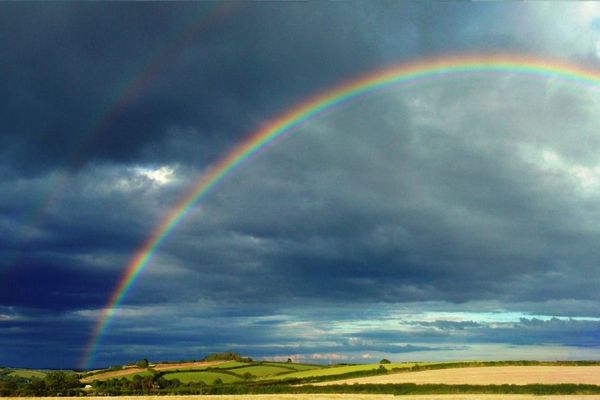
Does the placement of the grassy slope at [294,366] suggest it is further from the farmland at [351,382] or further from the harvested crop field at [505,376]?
the harvested crop field at [505,376]

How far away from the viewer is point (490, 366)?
122 m

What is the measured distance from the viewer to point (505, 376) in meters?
97.2

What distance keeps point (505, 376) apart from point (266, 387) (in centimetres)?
4262

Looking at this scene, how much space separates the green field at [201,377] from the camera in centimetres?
14471

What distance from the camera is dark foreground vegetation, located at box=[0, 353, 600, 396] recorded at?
270 ft

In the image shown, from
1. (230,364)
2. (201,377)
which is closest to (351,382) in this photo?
(201,377)

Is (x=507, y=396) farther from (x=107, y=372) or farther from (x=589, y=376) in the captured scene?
(x=107, y=372)

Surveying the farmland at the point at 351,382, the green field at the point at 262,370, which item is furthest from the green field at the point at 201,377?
the green field at the point at 262,370

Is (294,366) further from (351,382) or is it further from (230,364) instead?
(351,382)

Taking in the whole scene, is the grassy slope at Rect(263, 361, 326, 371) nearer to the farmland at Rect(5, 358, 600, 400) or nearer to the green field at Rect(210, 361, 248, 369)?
the farmland at Rect(5, 358, 600, 400)

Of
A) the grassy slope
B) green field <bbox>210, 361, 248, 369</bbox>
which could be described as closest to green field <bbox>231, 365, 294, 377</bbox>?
green field <bbox>210, 361, 248, 369</bbox>

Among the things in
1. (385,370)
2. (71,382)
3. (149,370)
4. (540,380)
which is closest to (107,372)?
(149,370)

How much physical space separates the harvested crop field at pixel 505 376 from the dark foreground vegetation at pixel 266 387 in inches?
193

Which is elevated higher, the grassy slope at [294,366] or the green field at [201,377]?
the grassy slope at [294,366]
